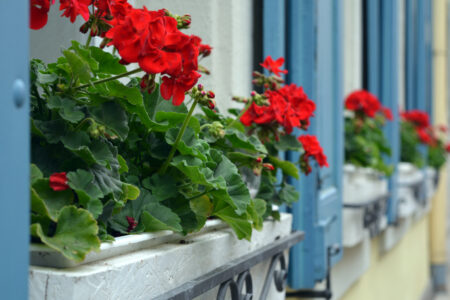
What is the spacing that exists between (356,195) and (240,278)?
6.13ft

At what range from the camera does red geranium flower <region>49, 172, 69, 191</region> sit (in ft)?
2.39

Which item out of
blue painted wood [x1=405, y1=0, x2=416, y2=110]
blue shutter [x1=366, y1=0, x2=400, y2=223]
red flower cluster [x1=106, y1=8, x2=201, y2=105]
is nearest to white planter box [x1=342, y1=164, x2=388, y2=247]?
blue shutter [x1=366, y1=0, x2=400, y2=223]

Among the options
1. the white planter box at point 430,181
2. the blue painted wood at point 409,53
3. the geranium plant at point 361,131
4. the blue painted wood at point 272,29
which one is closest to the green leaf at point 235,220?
the blue painted wood at point 272,29

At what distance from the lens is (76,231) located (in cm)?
72

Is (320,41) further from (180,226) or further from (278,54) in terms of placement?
(180,226)

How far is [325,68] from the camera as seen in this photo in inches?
89.8

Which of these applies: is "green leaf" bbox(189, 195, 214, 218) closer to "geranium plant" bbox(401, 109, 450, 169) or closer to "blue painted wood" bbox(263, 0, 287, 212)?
"blue painted wood" bbox(263, 0, 287, 212)

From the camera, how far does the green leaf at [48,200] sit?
2.33 feet

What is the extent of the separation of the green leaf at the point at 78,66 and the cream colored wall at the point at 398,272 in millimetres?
2301

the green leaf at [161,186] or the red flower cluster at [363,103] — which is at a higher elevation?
the red flower cluster at [363,103]

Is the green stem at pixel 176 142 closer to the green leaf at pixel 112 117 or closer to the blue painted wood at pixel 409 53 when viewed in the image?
the green leaf at pixel 112 117

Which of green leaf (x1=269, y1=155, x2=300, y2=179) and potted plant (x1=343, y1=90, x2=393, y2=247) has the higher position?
green leaf (x1=269, y1=155, x2=300, y2=179)

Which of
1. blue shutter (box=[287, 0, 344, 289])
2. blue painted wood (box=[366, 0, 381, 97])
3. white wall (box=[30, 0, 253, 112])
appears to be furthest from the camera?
blue painted wood (box=[366, 0, 381, 97])

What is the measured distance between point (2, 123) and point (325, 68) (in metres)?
1.81
